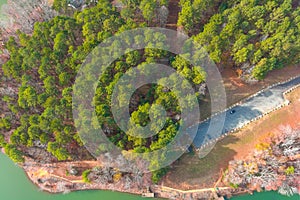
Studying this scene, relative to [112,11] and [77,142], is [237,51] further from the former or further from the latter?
[77,142]

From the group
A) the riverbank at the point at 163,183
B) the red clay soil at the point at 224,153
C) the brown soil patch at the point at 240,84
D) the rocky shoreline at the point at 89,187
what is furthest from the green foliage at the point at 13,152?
the brown soil patch at the point at 240,84

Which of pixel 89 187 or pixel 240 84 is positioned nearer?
pixel 89 187

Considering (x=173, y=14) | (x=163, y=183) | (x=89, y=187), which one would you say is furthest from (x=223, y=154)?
(x=173, y=14)

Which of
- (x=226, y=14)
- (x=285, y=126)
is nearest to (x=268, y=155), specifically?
(x=285, y=126)

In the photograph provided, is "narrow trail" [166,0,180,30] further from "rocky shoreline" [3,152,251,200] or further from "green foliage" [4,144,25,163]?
"green foliage" [4,144,25,163]

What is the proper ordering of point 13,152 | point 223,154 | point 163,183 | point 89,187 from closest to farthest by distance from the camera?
A: point 13,152 < point 163,183 < point 89,187 < point 223,154

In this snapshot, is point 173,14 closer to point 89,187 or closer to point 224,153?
point 224,153

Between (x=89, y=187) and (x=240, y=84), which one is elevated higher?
Answer: (x=240, y=84)

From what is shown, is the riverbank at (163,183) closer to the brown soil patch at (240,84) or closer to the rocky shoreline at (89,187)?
the rocky shoreline at (89,187)
